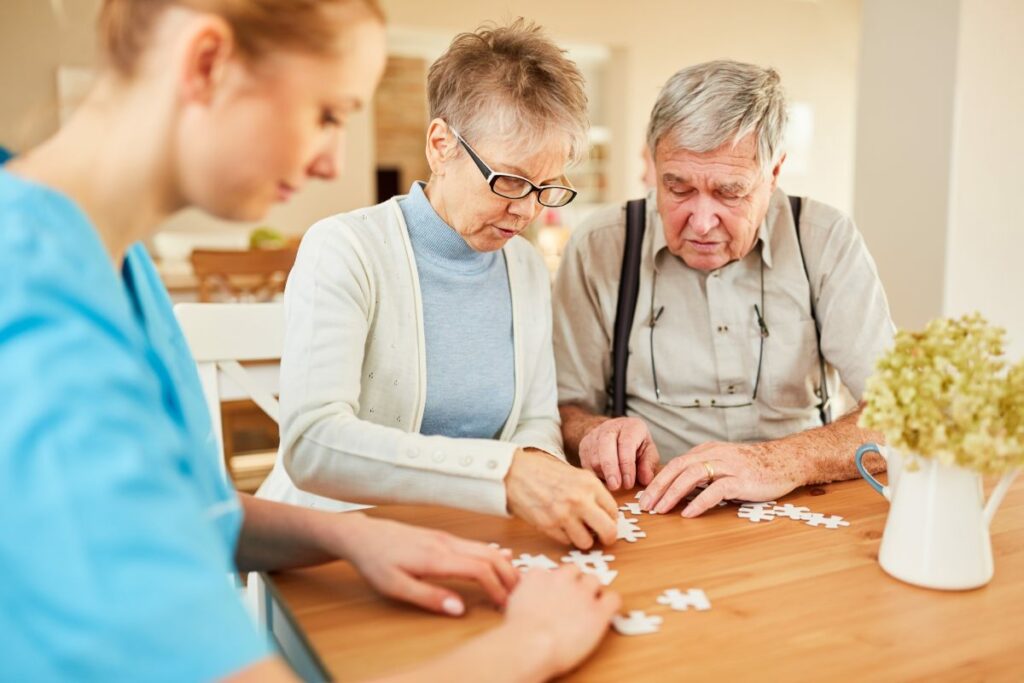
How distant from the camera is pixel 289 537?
45.8 inches

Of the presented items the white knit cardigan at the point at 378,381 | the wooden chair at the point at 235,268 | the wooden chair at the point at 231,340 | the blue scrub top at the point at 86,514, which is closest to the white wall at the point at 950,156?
the white knit cardigan at the point at 378,381

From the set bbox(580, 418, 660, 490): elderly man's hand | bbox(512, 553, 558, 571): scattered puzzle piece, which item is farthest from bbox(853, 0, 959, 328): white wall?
bbox(512, 553, 558, 571): scattered puzzle piece

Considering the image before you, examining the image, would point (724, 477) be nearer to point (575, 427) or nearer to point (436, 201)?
point (575, 427)

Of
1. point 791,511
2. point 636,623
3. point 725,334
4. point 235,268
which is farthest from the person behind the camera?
point 235,268

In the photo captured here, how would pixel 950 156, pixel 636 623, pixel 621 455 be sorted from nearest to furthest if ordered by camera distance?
1. pixel 636 623
2. pixel 621 455
3. pixel 950 156

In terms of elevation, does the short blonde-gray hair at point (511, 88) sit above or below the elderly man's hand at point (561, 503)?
above

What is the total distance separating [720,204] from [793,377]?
50 centimetres

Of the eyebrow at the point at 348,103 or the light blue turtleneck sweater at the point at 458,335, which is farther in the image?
the light blue turtleneck sweater at the point at 458,335

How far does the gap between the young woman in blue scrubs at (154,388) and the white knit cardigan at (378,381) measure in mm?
198

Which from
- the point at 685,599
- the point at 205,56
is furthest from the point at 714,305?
the point at 205,56

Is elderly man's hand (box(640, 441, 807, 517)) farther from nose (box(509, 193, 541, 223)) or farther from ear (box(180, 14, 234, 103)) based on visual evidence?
ear (box(180, 14, 234, 103))

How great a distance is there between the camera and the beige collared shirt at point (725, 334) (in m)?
2.12

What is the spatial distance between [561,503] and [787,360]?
1.11 m

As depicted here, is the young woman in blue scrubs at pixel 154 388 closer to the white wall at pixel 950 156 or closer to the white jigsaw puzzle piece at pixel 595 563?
the white jigsaw puzzle piece at pixel 595 563
